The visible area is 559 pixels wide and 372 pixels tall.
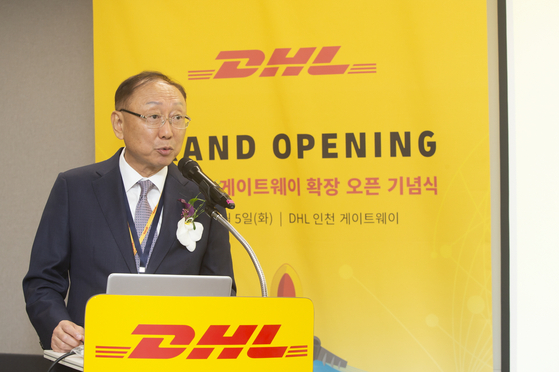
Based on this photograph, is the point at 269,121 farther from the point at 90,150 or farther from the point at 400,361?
the point at 400,361

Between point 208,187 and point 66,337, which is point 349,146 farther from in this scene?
point 66,337

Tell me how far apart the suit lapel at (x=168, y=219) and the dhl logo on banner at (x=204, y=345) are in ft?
2.57

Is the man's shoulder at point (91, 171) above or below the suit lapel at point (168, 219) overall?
above

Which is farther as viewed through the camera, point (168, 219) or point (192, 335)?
point (168, 219)

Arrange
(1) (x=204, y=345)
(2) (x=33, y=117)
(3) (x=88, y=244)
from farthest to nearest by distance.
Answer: (2) (x=33, y=117) → (3) (x=88, y=244) → (1) (x=204, y=345)

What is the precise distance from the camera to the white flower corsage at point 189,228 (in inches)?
61.4

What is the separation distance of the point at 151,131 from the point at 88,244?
496 millimetres

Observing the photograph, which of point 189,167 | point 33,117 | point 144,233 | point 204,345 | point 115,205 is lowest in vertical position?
point 204,345

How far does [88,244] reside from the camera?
1563 mm

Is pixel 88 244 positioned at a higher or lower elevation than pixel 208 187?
lower

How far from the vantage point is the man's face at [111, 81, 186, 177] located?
66.9 inches

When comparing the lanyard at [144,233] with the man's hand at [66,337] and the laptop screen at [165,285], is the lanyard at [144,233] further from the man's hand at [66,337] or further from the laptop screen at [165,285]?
the laptop screen at [165,285]
